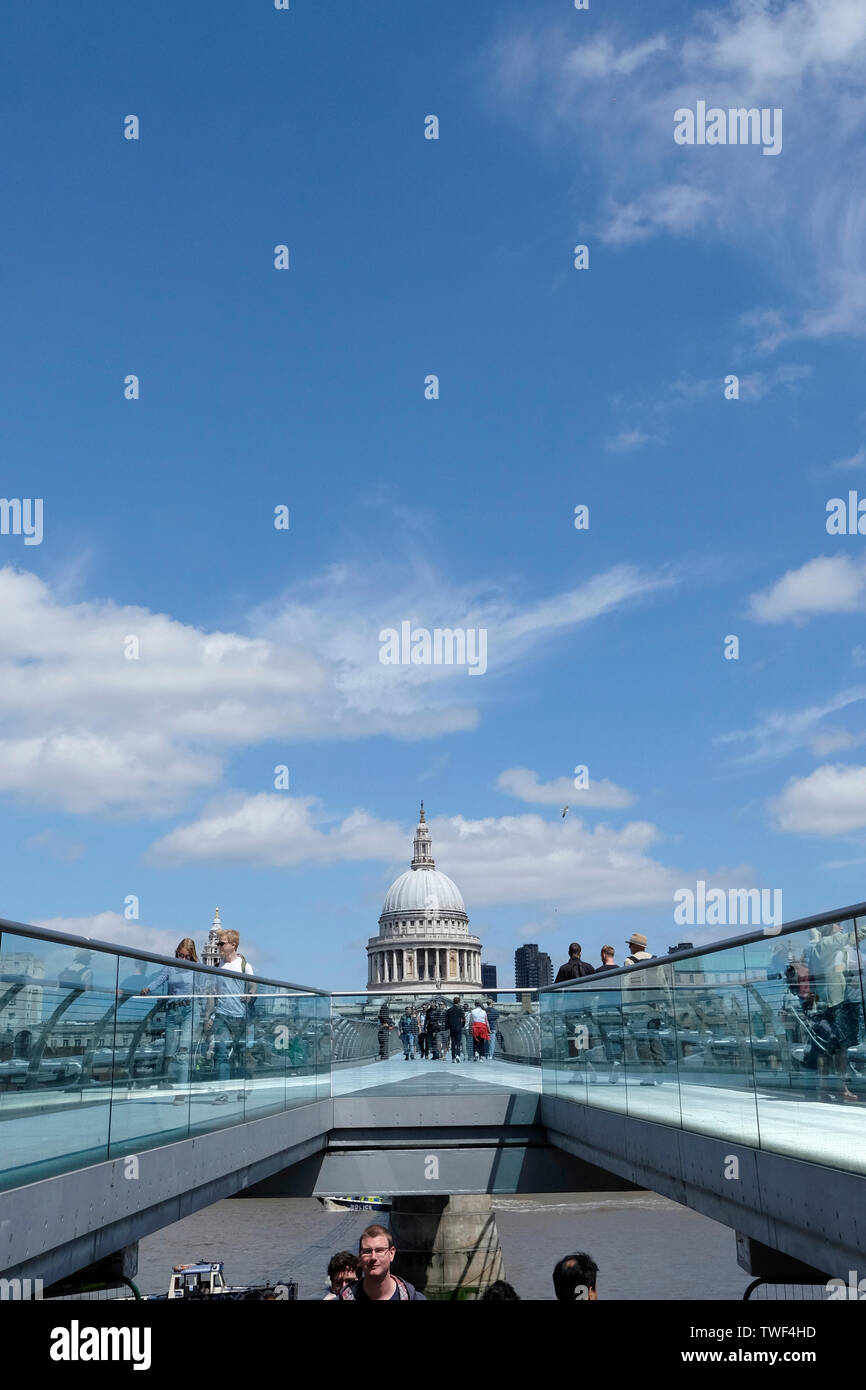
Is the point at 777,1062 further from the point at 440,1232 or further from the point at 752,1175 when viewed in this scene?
the point at 440,1232

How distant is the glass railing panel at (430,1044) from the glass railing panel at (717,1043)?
356 inches

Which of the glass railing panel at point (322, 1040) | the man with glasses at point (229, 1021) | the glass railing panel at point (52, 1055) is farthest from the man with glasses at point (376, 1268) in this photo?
the glass railing panel at point (322, 1040)

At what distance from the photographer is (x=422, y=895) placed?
501 ft

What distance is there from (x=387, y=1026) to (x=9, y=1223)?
22377mm

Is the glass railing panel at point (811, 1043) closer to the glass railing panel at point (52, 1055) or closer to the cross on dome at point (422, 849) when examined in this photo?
the glass railing panel at point (52, 1055)

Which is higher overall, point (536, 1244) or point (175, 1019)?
point (175, 1019)

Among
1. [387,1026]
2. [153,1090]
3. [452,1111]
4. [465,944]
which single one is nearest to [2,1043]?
[153,1090]

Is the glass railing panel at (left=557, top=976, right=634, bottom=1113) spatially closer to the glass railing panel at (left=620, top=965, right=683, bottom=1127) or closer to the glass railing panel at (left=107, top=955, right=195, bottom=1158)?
the glass railing panel at (left=620, top=965, right=683, bottom=1127)

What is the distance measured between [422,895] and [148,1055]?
145 m

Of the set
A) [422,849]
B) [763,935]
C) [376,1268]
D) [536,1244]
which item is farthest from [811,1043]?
[422,849]

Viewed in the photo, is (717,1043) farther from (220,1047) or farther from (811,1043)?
(220,1047)

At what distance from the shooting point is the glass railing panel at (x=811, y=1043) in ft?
21.7

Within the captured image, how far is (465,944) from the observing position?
147 meters
